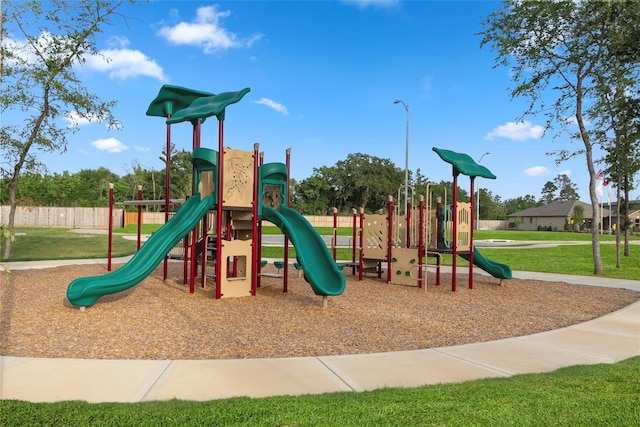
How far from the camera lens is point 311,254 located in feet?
28.7

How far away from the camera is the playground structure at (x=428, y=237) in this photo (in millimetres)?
11359

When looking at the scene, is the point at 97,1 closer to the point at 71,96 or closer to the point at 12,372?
the point at 71,96

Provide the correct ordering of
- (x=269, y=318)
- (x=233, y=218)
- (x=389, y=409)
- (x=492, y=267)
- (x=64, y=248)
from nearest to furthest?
(x=389, y=409) < (x=269, y=318) < (x=233, y=218) < (x=492, y=267) < (x=64, y=248)

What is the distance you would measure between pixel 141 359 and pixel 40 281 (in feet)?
23.3

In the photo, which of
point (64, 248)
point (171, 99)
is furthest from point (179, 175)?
point (171, 99)

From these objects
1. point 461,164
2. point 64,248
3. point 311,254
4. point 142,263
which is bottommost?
point 64,248

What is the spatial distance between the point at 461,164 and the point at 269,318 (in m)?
6.49

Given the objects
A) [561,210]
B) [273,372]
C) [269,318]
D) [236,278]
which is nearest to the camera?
[273,372]

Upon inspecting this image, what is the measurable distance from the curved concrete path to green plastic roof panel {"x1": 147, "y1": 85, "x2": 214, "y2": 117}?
285 inches

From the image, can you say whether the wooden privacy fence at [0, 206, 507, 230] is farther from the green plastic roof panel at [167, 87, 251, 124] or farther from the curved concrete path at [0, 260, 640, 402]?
the curved concrete path at [0, 260, 640, 402]

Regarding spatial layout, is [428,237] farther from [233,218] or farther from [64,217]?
[64,217]

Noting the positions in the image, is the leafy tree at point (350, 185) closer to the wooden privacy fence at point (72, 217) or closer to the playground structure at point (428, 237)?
the wooden privacy fence at point (72, 217)

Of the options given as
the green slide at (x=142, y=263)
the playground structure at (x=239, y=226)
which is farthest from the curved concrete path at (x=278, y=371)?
the playground structure at (x=239, y=226)

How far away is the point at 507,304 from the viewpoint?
366 inches
